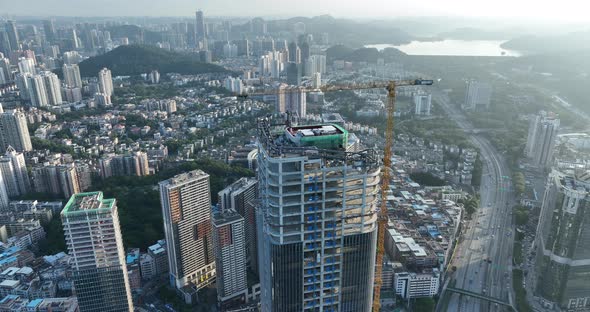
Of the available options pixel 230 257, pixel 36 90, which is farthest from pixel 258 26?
pixel 230 257

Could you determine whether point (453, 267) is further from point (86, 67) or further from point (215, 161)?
point (86, 67)

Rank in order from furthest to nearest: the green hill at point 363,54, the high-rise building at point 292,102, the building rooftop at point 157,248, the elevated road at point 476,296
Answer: the green hill at point 363,54
the high-rise building at point 292,102
the building rooftop at point 157,248
the elevated road at point 476,296

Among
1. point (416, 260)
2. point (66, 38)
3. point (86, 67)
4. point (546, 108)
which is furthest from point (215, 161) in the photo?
point (66, 38)

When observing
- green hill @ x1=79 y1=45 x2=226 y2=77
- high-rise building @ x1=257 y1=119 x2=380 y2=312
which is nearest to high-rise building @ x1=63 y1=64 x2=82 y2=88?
green hill @ x1=79 y1=45 x2=226 y2=77

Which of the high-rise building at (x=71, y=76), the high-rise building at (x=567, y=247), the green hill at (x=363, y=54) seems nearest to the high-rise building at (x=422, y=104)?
the green hill at (x=363, y=54)

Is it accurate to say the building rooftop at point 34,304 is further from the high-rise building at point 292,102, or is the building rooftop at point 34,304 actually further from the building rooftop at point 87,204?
the high-rise building at point 292,102

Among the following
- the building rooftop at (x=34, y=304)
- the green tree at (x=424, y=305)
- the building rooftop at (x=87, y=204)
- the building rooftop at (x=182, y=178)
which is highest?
the building rooftop at (x=87, y=204)

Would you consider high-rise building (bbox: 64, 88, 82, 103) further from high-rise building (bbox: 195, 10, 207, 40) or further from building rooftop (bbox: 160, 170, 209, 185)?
high-rise building (bbox: 195, 10, 207, 40)
